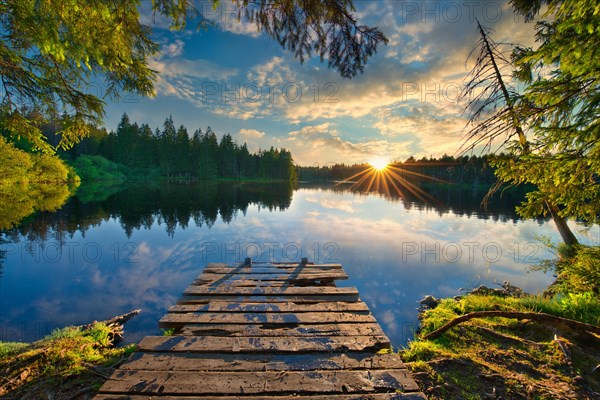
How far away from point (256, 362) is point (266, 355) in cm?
19

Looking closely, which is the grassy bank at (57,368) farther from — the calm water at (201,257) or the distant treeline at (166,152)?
the distant treeline at (166,152)

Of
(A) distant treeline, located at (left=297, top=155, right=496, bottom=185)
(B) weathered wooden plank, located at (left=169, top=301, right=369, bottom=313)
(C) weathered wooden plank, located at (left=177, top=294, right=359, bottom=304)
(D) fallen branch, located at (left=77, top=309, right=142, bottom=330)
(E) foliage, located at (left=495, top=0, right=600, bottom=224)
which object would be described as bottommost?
(D) fallen branch, located at (left=77, top=309, right=142, bottom=330)

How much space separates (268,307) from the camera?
4695 millimetres

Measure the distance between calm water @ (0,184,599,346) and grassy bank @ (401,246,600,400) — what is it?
190 centimetres

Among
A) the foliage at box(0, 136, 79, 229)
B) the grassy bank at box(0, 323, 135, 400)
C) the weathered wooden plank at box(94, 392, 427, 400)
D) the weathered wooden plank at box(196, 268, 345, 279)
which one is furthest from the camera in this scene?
the foliage at box(0, 136, 79, 229)

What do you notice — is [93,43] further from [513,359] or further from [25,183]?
[25,183]

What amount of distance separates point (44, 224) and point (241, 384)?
22.0 m

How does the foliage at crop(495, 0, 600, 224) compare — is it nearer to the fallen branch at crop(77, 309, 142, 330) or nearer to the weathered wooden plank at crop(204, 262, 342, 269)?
the weathered wooden plank at crop(204, 262, 342, 269)

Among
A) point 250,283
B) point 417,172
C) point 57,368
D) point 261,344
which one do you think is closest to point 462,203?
point 250,283

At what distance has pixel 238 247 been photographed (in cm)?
1403

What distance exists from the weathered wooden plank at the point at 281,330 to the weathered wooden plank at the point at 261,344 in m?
0.13

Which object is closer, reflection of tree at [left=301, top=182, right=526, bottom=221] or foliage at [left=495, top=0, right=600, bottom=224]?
foliage at [left=495, top=0, right=600, bottom=224]

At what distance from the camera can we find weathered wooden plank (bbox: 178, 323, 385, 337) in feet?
12.5

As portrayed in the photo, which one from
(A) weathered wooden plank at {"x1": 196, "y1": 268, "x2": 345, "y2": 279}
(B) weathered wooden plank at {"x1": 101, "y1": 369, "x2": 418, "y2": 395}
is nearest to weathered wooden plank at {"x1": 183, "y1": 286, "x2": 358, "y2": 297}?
(A) weathered wooden plank at {"x1": 196, "y1": 268, "x2": 345, "y2": 279}
